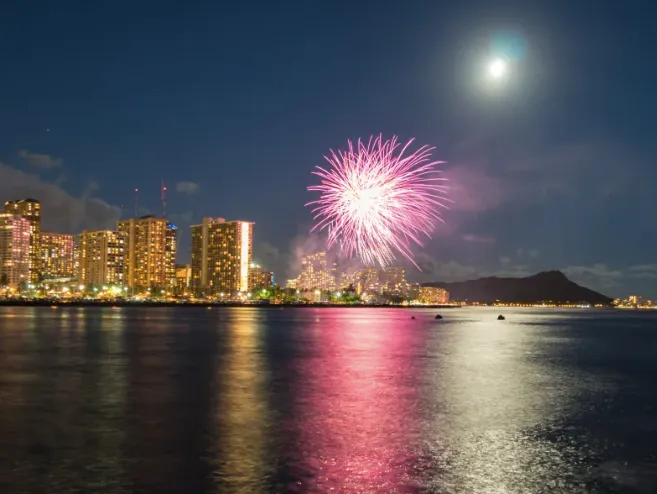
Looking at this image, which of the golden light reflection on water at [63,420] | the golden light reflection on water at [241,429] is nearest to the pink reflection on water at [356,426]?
the golden light reflection on water at [241,429]

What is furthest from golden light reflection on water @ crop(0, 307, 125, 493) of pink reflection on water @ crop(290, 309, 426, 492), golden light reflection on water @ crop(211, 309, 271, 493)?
pink reflection on water @ crop(290, 309, 426, 492)

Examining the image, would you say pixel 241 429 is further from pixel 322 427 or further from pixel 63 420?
pixel 63 420

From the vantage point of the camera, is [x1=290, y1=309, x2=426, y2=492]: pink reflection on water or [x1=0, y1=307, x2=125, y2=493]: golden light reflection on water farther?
[x1=0, y1=307, x2=125, y2=493]: golden light reflection on water

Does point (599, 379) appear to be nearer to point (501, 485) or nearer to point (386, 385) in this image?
point (386, 385)

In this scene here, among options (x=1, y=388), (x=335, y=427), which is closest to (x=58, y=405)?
(x=1, y=388)

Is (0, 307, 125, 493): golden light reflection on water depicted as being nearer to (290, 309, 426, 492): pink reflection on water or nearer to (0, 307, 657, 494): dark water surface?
(0, 307, 657, 494): dark water surface

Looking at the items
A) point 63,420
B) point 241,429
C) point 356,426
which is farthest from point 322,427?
point 63,420
